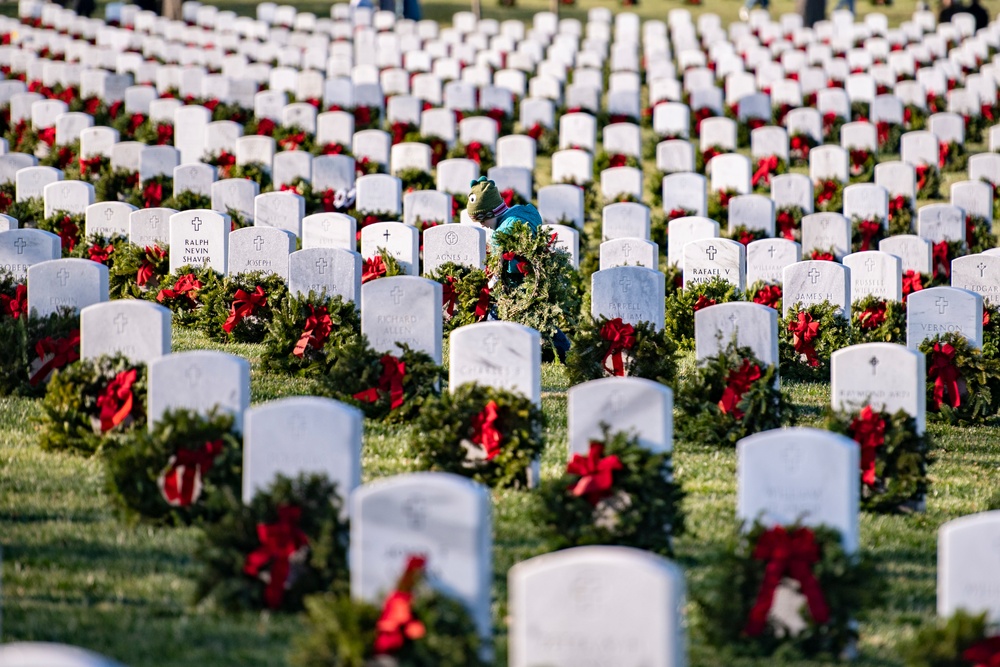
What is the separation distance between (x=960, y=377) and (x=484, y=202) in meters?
3.85

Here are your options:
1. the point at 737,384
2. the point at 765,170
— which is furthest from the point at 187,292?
the point at 765,170

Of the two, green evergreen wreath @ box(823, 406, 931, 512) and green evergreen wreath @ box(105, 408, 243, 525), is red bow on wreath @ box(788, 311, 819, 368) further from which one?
green evergreen wreath @ box(105, 408, 243, 525)

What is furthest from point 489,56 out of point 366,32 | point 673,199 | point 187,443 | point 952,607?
point 952,607

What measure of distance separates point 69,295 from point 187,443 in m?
3.25

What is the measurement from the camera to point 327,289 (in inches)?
423

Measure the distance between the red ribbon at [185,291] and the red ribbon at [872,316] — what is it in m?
5.66

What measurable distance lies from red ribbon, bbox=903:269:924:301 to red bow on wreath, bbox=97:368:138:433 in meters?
7.03

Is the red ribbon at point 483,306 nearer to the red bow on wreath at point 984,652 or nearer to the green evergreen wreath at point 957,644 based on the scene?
the green evergreen wreath at point 957,644

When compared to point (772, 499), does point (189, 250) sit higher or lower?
higher

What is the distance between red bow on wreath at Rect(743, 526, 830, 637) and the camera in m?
5.85

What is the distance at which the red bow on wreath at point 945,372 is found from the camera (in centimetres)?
974

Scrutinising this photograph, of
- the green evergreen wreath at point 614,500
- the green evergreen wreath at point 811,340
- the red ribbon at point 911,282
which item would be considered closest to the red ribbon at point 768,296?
the green evergreen wreath at point 811,340

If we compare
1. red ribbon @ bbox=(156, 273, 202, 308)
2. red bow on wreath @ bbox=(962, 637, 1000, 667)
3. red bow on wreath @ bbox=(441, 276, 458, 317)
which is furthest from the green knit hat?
red bow on wreath @ bbox=(962, 637, 1000, 667)

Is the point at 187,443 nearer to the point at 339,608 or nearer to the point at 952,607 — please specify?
the point at 339,608
